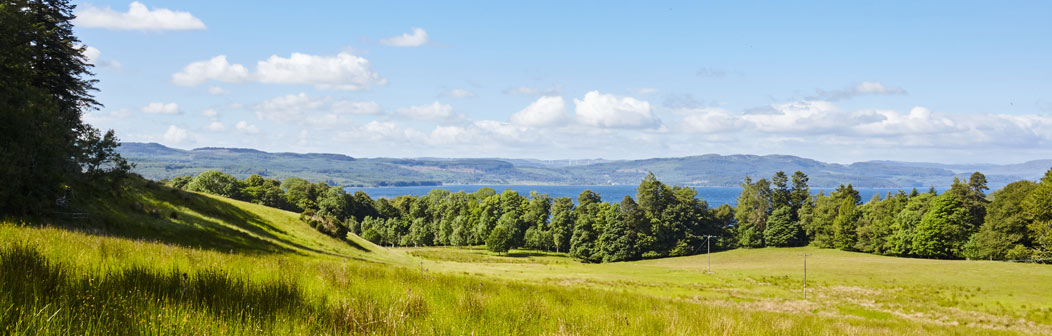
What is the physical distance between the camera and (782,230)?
107 meters

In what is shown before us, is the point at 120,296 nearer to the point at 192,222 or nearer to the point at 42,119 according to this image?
the point at 42,119

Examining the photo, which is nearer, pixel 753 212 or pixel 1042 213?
pixel 1042 213

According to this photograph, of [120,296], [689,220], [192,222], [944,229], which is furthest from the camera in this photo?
[689,220]

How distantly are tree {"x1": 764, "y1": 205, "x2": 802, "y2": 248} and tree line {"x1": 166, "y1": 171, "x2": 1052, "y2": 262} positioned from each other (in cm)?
21

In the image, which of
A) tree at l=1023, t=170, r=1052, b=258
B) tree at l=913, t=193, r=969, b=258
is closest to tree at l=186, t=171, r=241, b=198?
tree at l=913, t=193, r=969, b=258

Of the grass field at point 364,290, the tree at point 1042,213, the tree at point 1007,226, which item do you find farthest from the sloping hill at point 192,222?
the tree at point 1007,226

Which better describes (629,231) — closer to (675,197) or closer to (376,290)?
(675,197)

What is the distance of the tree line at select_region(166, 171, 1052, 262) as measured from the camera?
7712 centimetres

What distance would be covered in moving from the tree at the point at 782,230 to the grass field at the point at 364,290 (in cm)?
1849

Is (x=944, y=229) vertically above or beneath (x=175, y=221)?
beneath

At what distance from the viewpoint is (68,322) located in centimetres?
276

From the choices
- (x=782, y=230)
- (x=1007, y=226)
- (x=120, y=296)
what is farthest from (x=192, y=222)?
(x=782, y=230)

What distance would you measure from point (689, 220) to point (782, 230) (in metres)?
19.3

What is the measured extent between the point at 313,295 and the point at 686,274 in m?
65.8
